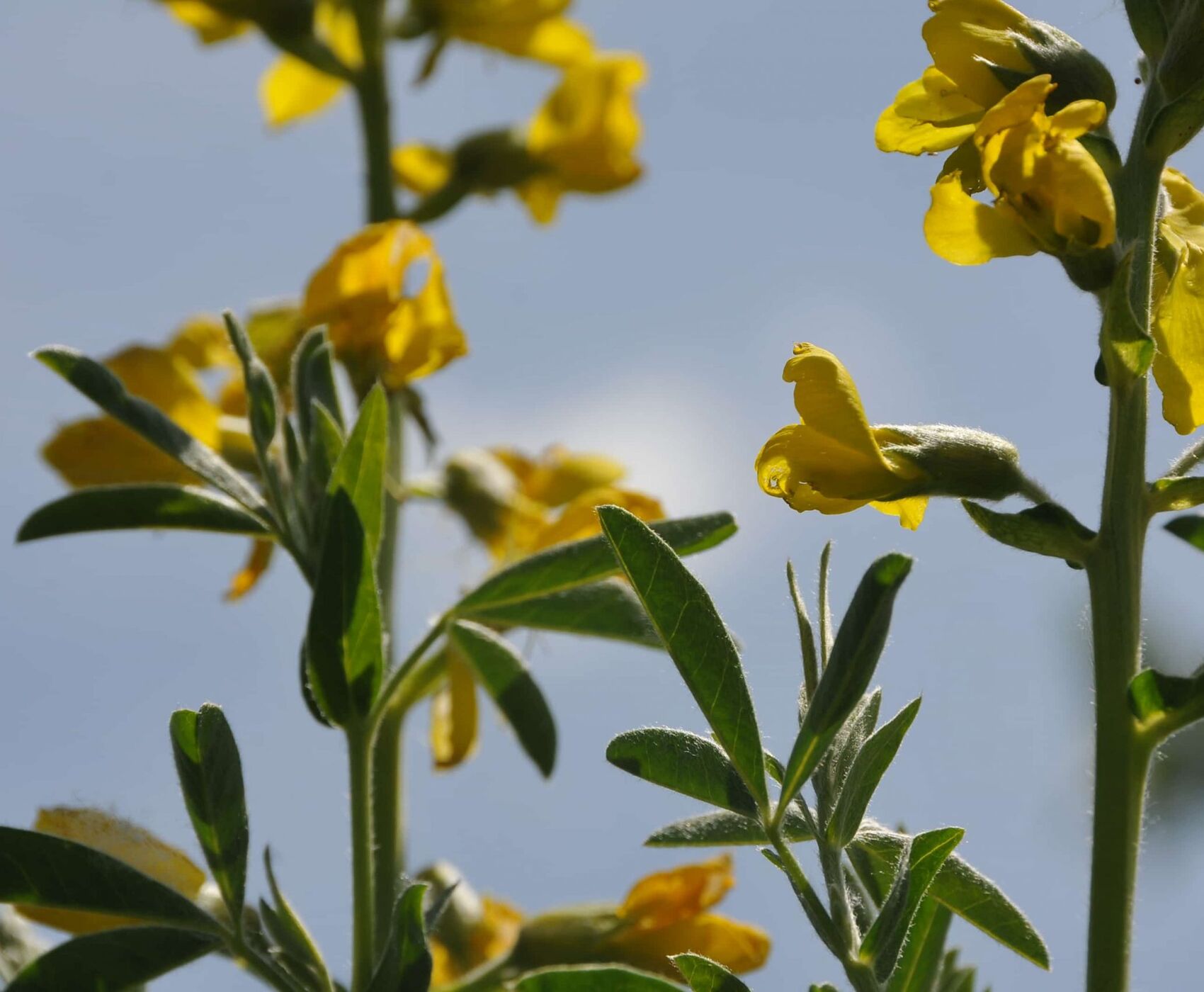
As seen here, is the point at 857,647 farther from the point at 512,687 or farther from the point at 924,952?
the point at 512,687

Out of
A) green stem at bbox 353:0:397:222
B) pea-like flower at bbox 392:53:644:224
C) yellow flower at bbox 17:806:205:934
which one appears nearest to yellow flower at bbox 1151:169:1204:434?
yellow flower at bbox 17:806:205:934

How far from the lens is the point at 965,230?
43.0 inches

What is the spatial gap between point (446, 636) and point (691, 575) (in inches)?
30.1

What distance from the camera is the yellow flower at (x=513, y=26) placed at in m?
2.60

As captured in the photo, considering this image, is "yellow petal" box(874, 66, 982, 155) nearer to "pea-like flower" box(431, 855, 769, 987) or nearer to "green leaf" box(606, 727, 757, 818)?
"green leaf" box(606, 727, 757, 818)

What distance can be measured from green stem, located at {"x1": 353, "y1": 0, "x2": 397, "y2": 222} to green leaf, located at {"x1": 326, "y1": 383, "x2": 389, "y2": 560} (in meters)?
1.10

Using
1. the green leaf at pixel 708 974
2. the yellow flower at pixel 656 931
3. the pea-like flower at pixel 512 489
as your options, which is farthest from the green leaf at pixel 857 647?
the pea-like flower at pixel 512 489

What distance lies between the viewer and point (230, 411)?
6.81 ft

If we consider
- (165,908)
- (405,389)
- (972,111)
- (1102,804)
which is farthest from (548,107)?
(1102,804)

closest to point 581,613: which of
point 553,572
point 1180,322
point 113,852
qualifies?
point 553,572

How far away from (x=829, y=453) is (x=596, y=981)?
15.1 inches

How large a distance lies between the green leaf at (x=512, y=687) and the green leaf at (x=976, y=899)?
2.06 feet

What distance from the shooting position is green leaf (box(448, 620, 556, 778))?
161cm

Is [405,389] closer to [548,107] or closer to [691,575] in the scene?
[548,107]
